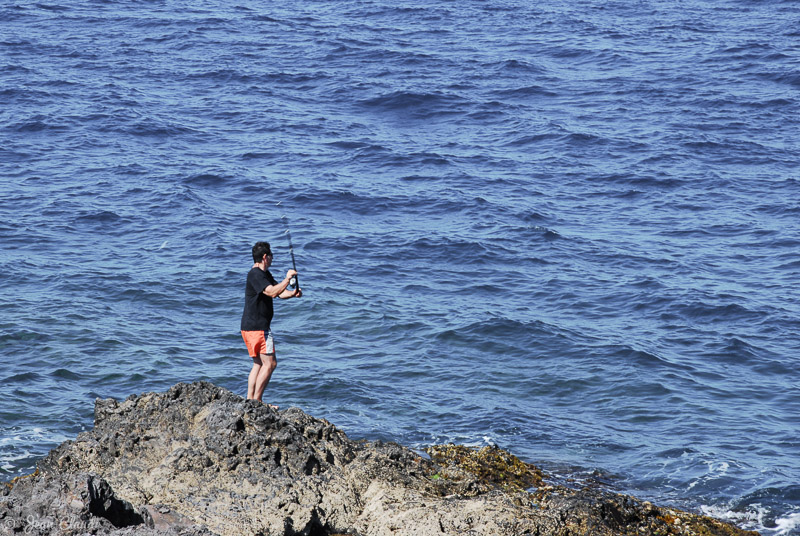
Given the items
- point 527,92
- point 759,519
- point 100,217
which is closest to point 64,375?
point 100,217

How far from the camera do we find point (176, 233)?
70.6 feet

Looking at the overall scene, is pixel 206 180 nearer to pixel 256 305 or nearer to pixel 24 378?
pixel 24 378

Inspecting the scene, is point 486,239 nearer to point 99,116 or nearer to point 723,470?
point 723,470

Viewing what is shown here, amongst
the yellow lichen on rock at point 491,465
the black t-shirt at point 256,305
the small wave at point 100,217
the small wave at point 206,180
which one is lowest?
the yellow lichen on rock at point 491,465

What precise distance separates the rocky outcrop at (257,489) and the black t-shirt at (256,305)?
4.43ft

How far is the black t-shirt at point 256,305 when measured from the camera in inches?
432

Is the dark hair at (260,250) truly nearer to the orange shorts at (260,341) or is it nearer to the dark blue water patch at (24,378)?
the orange shorts at (260,341)

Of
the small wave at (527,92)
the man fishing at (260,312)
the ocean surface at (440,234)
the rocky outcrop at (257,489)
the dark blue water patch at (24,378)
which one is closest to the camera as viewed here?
the rocky outcrop at (257,489)

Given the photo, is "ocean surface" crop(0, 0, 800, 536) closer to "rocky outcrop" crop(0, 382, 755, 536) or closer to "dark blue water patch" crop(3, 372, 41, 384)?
"dark blue water patch" crop(3, 372, 41, 384)

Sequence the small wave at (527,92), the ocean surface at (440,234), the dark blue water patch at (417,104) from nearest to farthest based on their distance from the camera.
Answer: the ocean surface at (440,234) → the dark blue water patch at (417,104) → the small wave at (527,92)

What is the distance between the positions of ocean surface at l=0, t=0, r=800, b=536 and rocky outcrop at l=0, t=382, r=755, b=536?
2486 mm

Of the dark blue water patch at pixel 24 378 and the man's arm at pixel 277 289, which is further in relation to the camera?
the dark blue water patch at pixel 24 378

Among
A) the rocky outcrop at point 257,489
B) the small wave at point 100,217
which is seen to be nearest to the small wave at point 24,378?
the rocky outcrop at point 257,489

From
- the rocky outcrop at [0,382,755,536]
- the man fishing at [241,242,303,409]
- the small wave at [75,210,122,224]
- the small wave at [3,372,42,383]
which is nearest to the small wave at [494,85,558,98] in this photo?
the small wave at [75,210,122,224]
